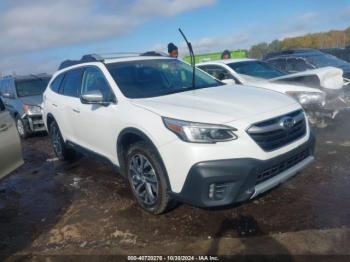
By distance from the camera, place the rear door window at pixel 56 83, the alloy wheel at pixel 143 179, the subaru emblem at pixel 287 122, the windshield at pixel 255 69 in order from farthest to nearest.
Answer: the windshield at pixel 255 69 → the rear door window at pixel 56 83 → the alloy wheel at pixel 143 179 → the subaru emblem at pixel 287 122

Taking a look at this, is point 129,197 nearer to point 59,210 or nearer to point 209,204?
point 59,210

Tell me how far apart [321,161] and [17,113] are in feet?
26.7

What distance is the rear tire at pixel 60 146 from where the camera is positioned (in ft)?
21.9

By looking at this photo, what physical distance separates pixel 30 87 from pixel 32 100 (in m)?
1.12

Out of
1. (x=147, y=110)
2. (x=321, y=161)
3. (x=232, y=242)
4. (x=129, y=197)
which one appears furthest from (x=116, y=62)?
(x=321, y=161)

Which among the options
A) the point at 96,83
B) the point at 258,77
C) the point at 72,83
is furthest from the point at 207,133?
Answer: the point at 258,77

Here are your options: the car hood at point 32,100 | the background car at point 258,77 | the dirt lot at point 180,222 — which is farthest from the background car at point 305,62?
the car hood at point 32,100

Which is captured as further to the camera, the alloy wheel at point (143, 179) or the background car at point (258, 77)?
the background car at point (258, 77)

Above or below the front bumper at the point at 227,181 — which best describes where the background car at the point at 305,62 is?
above

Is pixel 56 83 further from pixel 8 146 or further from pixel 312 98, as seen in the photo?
pixel 312 98

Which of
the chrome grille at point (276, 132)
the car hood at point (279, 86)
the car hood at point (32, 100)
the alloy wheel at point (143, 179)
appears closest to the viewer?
the chrome grille at point (276, 132)

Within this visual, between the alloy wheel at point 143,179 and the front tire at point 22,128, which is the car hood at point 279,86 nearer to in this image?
the alloy wheel at point 143,179

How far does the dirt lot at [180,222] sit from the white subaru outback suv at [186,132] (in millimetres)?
375

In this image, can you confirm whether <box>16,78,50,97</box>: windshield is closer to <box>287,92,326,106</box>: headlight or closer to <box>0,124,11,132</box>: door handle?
<box>0,124,11,132</box>: door handle
